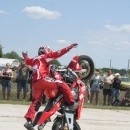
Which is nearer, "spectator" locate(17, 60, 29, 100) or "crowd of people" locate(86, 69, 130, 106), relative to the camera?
"spectator" locate(17, 60, 29, 100)

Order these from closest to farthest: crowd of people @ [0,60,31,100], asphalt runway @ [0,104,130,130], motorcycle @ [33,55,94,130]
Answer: motorcycle @ [33,55,94,130]
asphalt runway @ [0,104,130,130]
crowd of people @ [0,60,31,100]

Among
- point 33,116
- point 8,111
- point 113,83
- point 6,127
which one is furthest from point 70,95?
point 113,83

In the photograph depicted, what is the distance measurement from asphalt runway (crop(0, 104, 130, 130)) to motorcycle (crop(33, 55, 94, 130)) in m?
1.99

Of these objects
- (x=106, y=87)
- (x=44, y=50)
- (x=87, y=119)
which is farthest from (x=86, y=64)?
(x=106, y=87)

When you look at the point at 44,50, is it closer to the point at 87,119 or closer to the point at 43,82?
the point at 43,82

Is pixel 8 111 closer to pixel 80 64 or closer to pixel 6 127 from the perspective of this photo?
pixel 6 127

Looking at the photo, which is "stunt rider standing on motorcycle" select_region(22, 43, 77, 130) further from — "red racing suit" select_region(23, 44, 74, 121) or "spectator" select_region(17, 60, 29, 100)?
"spectator" select_region(17, 60, 29, 100)

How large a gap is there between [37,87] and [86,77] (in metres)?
1.46

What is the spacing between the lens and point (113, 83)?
64.0ft

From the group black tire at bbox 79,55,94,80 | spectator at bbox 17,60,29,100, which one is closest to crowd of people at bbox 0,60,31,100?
spectator at bbox 17,60,29,100

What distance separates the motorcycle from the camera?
8.75 m

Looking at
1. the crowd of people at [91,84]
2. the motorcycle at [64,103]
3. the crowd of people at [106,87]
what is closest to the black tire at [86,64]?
the motorcycle at [64,103]

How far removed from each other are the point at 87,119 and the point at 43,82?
4.69 metres

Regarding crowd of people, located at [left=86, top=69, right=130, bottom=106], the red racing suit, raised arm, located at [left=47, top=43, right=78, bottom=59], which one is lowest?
crowd of people, located at [left=86, top=69, right=130, bottom=106]
